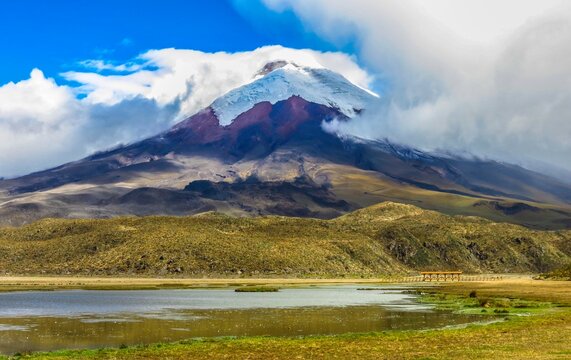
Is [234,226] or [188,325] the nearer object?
[188,325]

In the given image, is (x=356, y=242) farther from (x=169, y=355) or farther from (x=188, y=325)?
(x=169, y=355)

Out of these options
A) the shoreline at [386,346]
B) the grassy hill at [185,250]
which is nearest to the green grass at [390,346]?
the shoreline at [386,346]

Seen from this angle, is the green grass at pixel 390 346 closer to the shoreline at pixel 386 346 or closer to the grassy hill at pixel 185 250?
the shoreline at pixel 386 346

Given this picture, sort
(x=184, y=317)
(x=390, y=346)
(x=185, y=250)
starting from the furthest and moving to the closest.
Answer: (x=185, y=250) < (x=184, y=317) < (x=390, y=346)

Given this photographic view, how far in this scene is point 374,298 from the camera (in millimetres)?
94125

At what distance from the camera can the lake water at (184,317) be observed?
2010 inches

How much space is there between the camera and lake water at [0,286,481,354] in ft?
168

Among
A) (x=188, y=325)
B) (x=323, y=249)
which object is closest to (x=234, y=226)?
(x=323, y=249)

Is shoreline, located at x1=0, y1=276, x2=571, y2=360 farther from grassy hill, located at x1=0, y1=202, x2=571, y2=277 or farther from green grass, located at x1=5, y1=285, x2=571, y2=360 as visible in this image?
grassy hill, located at x1=0, y1=202, x2=571, y2=277

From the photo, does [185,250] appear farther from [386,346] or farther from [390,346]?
[390,346]

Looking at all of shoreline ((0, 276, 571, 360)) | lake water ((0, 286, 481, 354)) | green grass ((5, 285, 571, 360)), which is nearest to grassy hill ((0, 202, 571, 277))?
lake water ((0, 286, 481, 354))

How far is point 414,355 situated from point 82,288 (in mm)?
87759

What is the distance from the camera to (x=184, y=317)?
6575 centimetres

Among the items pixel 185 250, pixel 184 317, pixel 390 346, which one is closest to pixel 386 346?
pixel 390 346
